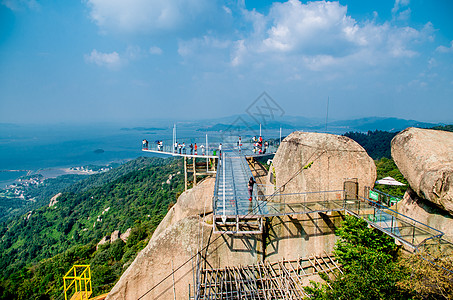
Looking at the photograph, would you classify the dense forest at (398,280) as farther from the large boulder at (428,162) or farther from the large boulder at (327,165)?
the large boulder at (327,165)

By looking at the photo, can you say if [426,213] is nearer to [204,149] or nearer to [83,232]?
[204,149]

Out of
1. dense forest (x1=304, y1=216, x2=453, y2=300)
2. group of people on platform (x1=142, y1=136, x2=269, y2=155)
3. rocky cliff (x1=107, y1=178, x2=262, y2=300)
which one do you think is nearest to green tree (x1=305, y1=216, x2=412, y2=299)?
dense forest (x1=304, y1=216, x2=453, y2=300)

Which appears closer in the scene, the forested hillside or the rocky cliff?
the rocky cliff

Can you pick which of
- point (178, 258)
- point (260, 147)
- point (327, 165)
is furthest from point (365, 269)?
point (260, 147)

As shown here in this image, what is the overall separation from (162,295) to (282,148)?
10867 millimetres

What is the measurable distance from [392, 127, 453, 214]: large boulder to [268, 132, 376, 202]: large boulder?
2.19 metres

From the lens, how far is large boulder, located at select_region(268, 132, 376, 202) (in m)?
14.8

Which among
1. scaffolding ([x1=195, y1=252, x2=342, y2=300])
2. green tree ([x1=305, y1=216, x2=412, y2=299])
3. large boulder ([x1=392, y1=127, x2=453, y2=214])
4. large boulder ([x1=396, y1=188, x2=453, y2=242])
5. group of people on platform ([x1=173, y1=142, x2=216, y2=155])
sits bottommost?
scaffolding ([x1=195, y1=252, x2=342, y2=300])

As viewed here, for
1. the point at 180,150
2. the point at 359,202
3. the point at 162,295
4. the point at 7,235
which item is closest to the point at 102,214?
the point at 7,235

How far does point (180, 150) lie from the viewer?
28.9m

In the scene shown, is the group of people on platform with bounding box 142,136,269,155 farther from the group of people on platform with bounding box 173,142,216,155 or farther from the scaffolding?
the scaffolding

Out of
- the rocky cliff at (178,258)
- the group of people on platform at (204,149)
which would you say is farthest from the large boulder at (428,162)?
the group of people on platform at (204,149)

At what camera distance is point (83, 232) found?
57000 millimetres

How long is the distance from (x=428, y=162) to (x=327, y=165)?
4833mm
